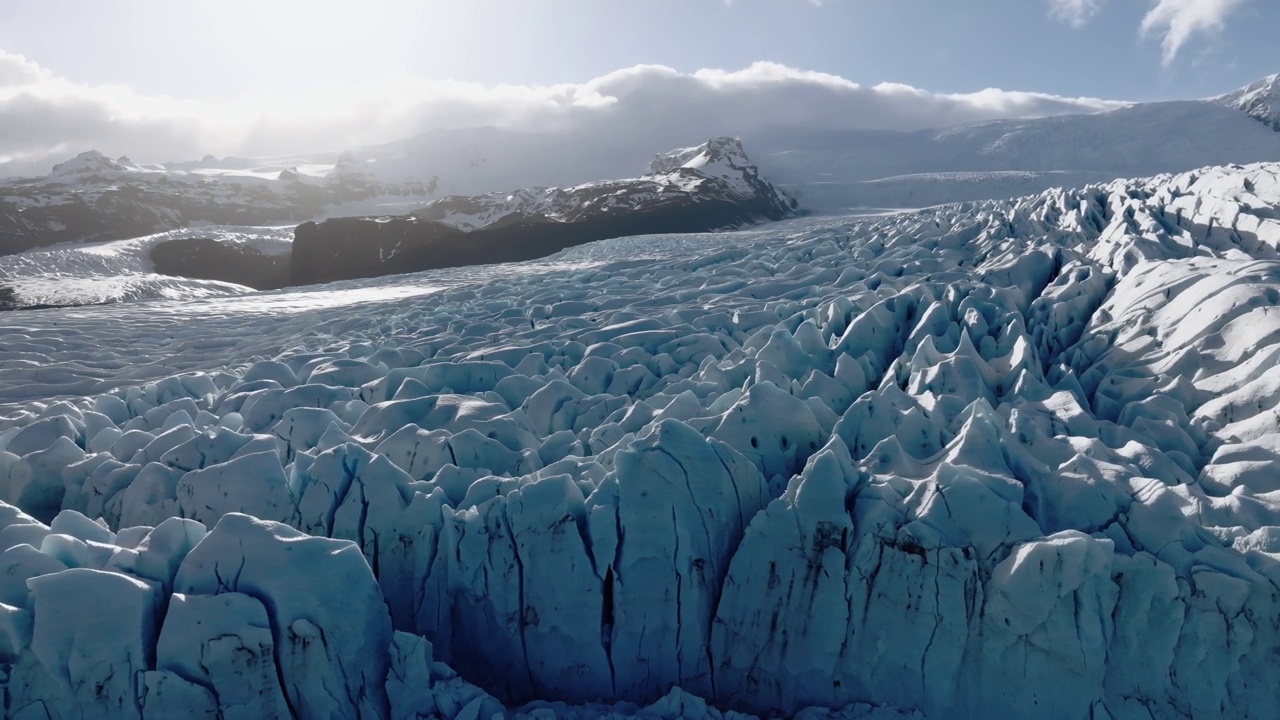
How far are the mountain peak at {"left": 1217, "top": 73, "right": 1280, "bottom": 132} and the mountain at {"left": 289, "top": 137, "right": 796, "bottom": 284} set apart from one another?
103 ft

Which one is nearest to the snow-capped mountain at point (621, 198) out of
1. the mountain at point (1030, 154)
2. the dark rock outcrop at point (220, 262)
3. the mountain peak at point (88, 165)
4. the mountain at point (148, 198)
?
the mountain at point (1030, 154)

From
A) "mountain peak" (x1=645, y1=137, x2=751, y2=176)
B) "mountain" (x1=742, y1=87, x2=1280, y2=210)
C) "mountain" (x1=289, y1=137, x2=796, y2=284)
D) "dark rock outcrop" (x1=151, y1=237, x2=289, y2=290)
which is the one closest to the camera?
"mountain" (x1=289, y1=137, x2=796, y2=284)

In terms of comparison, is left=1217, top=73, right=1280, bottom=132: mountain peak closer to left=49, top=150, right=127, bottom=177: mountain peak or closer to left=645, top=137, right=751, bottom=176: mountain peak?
left=645, top=137, right=751, bottom=176: mountain peak

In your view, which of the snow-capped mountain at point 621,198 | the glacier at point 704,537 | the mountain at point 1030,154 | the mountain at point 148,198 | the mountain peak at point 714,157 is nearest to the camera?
the glacier at point 704,537

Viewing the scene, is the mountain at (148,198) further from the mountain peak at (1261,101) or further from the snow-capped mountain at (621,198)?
the mountain peak at (1261,101)

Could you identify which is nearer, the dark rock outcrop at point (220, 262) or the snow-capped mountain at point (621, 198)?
the dark rock outcrop at point (220, 262)

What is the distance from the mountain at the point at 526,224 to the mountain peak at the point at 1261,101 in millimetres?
31244

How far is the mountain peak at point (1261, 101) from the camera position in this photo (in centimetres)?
4284

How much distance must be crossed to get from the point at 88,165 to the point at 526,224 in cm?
5599

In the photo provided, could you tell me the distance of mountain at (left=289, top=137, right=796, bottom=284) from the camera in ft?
95.1

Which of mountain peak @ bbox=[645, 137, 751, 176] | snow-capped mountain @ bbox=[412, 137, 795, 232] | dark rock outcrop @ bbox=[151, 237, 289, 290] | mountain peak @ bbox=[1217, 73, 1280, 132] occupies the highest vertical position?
mountain peak @ bbox=[1217, 73, 1280, 132]

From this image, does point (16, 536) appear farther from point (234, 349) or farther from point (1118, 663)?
point (234, 349)

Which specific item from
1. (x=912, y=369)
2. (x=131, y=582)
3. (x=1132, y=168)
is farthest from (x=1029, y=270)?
(x=1132, y=168)

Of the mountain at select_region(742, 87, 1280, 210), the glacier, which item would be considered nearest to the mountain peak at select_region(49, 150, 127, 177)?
the mountain at select_region(742, 87, 1280, 210)
